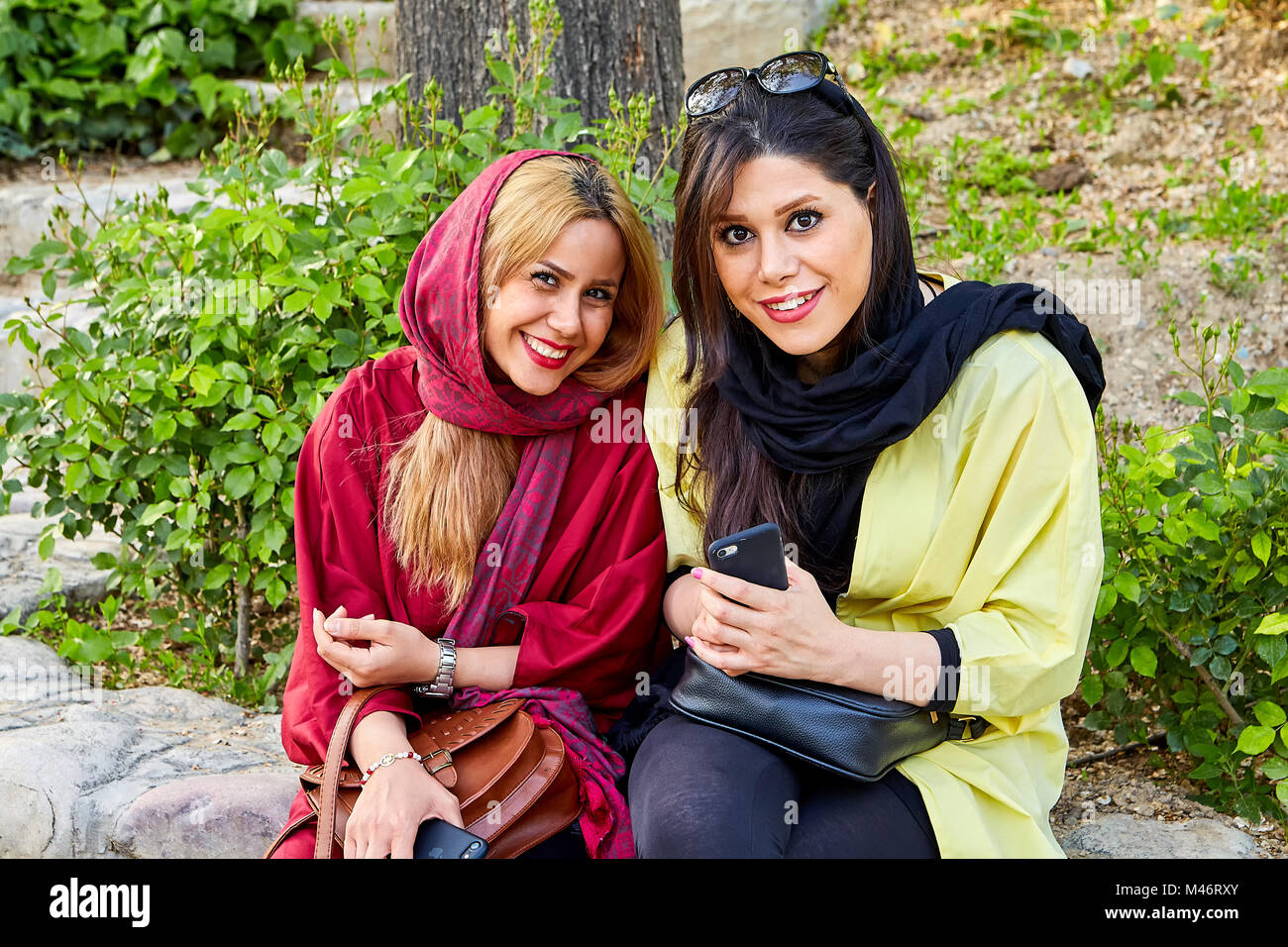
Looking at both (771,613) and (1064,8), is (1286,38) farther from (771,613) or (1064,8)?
(771,613)

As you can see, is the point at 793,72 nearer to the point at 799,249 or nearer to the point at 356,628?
the point at 799,249

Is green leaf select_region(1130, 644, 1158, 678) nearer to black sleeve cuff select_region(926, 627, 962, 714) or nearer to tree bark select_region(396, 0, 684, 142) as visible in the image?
black sleeve cuff select_region(926, 627, 962, 714)

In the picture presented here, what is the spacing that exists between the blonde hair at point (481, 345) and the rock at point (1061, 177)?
129 inches

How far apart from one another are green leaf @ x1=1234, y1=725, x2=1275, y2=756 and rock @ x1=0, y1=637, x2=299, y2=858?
203cm

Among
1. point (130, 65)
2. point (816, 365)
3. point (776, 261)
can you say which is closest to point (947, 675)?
point (816, 365)

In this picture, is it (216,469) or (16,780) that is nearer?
(16,780)

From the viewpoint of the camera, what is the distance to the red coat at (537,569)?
2357 mm

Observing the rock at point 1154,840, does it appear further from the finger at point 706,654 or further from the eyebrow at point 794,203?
the eyebrow at point 794,203

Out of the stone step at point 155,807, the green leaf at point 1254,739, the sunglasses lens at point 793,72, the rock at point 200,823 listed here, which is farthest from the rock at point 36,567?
the green leaf at point 1254,739

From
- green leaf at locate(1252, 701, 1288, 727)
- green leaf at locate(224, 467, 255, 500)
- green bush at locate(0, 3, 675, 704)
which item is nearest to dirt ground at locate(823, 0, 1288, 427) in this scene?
green leaf at locate(1252, 701, 1288, 727)

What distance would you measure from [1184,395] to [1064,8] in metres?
4.27

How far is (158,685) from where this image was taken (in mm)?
3482

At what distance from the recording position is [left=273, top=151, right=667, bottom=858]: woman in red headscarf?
7.57 feet

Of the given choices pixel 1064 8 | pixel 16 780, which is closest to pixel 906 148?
pixel 1064 8
